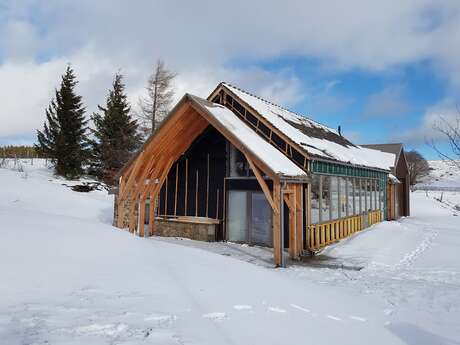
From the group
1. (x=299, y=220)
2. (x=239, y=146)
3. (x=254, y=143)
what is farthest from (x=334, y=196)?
(x=239, y=146)

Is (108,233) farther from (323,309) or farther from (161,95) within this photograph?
(161,95)

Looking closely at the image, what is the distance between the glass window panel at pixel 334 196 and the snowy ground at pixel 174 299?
493 centimetres

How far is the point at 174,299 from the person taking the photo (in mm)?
4273

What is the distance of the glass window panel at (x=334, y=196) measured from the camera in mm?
12867

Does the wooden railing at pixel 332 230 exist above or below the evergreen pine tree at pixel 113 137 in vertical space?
below

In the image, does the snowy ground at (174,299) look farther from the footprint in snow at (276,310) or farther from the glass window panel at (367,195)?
the glass window panel at (367,195)

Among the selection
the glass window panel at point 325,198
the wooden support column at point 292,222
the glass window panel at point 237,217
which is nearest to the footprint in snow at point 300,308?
the wooden support column at point 292,222

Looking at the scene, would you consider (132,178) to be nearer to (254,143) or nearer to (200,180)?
(200,180)

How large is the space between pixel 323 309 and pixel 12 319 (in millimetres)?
3918

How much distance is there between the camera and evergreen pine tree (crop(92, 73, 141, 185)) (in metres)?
27.8

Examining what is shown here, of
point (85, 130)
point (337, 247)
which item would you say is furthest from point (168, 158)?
point (85, 130)

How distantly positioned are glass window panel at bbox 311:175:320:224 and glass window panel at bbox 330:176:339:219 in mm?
1266

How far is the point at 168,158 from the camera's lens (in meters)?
13.9

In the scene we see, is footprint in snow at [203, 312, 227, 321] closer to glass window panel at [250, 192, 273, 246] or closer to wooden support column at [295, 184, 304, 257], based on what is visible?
wooden support column at [295, 184, 304, 257]
